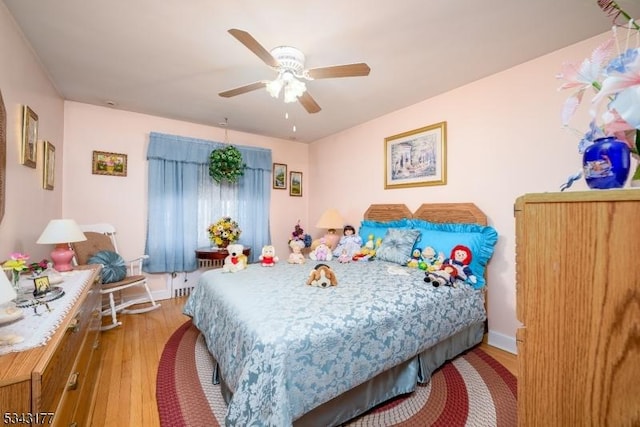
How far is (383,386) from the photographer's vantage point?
1.70 m

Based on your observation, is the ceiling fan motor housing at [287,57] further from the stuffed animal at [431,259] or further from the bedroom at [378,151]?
the stuffed animal at [431,259]

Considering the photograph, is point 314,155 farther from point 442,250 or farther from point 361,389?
point 361,389

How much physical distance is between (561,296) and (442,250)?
2144 mm

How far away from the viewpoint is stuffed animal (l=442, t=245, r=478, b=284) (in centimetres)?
225

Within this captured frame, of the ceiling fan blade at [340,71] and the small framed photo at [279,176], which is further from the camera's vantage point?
the small framed photo at [279,176]

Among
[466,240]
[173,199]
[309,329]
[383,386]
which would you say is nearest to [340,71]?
[309,329]

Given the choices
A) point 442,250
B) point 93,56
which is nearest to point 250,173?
point 93,56

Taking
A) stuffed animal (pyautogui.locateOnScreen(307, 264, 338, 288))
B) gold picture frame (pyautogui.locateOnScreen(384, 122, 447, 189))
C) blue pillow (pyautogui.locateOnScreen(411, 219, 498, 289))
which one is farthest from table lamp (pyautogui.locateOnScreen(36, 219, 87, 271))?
gold picture frame (pyautogui.locateOnScreen(384, 122, 447, 189))

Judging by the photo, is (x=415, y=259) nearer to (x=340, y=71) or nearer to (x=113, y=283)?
(x=340, y=71)

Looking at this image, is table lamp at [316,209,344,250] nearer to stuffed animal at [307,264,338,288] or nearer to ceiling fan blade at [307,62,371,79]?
stuffed animal at [307,264,338,288]

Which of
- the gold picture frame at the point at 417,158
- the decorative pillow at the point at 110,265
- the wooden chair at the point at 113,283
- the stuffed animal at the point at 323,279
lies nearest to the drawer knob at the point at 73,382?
the stuffed animal at the point at 323,279

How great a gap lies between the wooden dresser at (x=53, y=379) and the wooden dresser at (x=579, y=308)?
1381mm

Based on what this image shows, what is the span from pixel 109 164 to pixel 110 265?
1288 mm

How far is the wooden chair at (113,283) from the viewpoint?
282 centimetres
